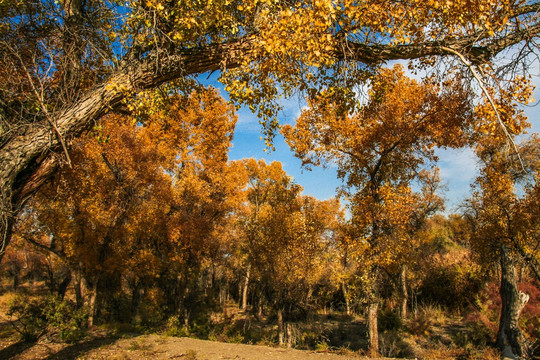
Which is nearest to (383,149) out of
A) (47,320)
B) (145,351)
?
(145,351)

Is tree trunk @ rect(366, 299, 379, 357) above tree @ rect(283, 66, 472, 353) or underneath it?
underneath

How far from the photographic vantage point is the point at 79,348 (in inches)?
300

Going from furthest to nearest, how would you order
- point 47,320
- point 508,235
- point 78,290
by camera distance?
point 78,290, point 508,235, point 47,320

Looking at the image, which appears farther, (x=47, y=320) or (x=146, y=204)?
(x=146, y=204)

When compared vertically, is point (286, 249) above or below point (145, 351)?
above

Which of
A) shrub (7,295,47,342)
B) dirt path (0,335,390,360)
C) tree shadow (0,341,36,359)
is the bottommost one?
dirt path (0,335,390,360)

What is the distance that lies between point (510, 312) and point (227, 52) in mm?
12412

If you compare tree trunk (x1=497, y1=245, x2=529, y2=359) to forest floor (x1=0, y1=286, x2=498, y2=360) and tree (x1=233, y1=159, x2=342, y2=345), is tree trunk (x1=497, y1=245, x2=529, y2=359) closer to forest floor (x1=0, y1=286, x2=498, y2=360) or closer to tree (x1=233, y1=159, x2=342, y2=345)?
forest floor (x1=0, y1=286, x2=498, y2=360)

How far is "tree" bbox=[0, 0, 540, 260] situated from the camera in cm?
332

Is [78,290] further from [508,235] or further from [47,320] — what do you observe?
[508,235]

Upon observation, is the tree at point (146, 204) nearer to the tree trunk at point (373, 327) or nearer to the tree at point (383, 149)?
the tree at point (383, 149)

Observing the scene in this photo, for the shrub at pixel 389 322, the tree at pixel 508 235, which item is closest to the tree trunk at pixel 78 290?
→ the shrub at pixel 389 322

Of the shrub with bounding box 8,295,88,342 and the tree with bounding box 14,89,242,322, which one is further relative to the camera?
the tree with bounding box 14,89,242,322

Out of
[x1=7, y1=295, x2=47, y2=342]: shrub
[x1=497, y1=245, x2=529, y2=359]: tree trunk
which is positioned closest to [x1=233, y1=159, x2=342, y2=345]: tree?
[x1=497, y1=245, x2=529, y2=359]: tree trunk
